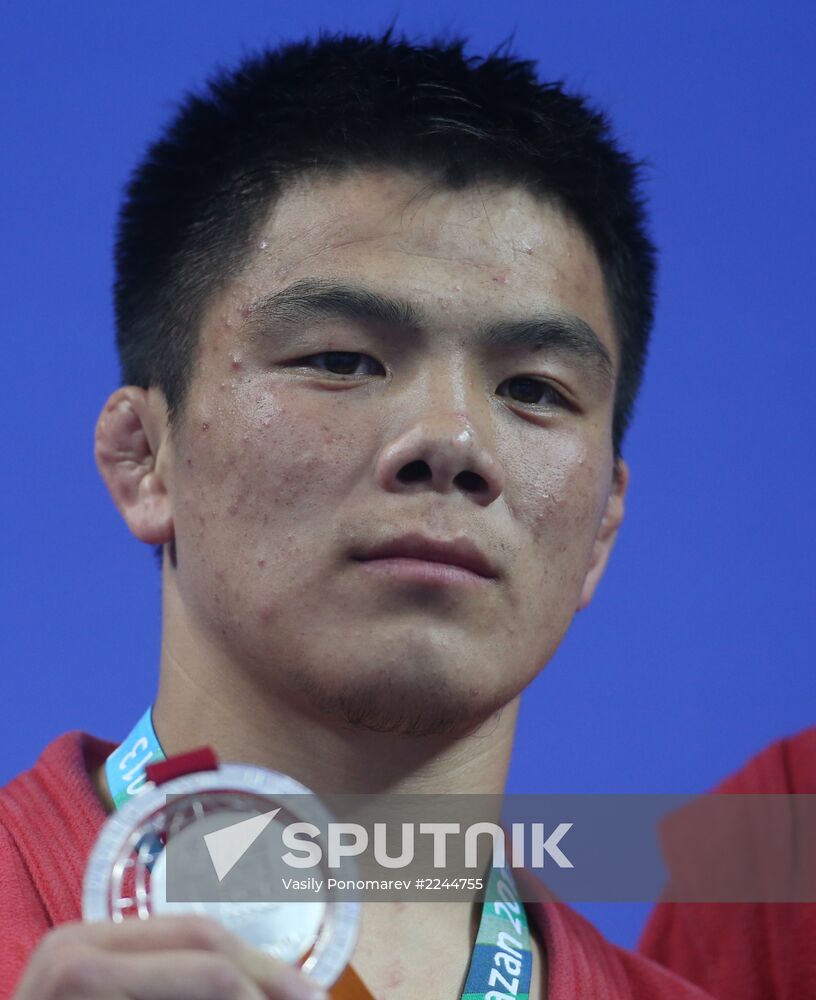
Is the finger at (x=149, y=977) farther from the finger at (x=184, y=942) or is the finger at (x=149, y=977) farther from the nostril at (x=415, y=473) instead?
the nostril at (x=415, y=473)

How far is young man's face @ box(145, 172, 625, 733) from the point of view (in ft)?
4.53

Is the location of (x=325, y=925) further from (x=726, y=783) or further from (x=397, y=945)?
(x=726, y=783)

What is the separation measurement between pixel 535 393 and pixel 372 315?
22 centimetres

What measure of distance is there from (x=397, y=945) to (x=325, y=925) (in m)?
0.45

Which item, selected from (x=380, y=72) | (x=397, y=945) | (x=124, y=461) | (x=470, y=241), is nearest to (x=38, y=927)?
(x=397, y=945)

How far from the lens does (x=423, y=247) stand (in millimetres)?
1509

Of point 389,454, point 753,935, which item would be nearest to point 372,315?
point 389,454

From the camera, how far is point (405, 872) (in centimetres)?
152

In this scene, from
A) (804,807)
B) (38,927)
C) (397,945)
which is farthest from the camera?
(804,807)

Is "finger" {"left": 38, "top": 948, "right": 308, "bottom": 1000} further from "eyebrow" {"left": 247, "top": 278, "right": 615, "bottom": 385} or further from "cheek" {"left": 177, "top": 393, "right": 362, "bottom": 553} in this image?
"eyebrow" {"left": 247, "top": 278, "right": 615, "bottom": 385}

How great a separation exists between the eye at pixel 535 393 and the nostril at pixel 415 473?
18cm

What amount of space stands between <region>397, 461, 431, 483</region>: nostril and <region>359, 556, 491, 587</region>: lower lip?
8 cm

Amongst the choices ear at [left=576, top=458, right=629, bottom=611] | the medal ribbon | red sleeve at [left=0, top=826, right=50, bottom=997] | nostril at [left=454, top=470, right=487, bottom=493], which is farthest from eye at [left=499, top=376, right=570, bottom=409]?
red sleeve at [left=0, top=826, right=50, bottom=997]

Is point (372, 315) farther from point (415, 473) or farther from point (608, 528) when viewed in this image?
point (608, 528)
